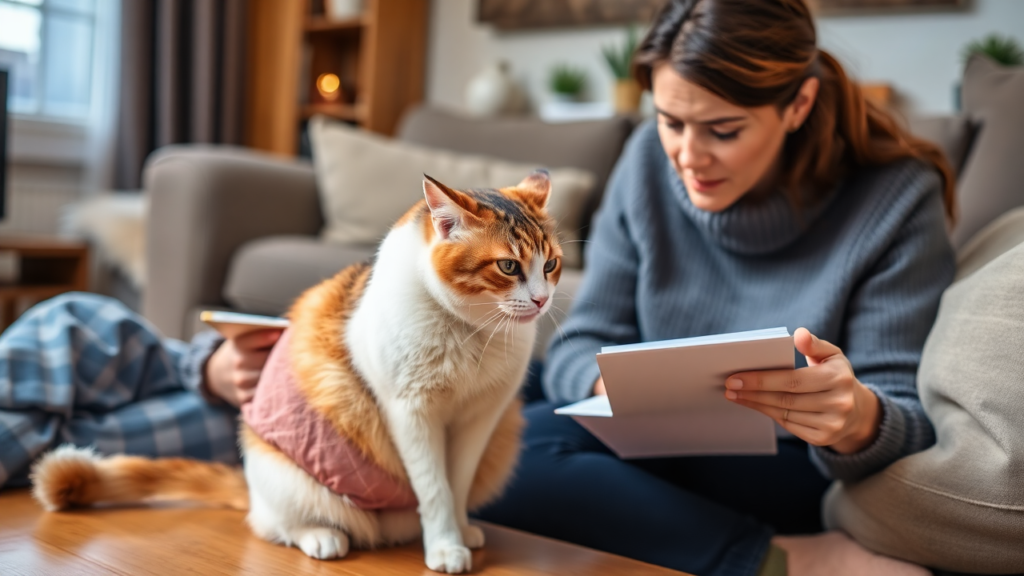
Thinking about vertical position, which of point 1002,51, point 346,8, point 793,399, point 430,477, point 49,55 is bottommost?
point 430,477

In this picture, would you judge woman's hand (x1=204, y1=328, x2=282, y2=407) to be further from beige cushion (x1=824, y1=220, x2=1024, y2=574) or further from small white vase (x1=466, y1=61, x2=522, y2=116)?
small white vase (x1=466, y1=61, x2=522, y2=116)

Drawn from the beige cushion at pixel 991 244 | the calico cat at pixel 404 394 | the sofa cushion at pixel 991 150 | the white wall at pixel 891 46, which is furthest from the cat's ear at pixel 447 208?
the white wall at pixel 891 46

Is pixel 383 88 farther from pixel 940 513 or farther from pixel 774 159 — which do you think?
pixel 940 513

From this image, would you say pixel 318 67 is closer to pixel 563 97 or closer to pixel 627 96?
pixel 563 97

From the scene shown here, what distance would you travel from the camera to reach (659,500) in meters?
1.09

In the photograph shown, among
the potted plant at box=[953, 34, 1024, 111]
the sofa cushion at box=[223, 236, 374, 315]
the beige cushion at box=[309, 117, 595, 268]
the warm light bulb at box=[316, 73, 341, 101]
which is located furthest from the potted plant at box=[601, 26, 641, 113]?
the warm light bulb at box=[316, 73, 341, 101]

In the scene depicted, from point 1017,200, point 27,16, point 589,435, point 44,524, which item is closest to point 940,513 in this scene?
point 589,435

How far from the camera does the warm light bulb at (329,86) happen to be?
362 cm

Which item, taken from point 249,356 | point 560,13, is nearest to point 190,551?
point 249,356

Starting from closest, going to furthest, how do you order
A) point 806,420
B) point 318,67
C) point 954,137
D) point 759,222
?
point 806,420 → point 759,222 → point 954,137 → point 318,67

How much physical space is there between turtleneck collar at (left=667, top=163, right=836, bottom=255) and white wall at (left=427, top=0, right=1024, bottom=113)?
869 mm

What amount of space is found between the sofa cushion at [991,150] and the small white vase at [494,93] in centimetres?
180

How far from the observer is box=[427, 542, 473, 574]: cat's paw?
83cm

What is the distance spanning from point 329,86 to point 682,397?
3.13 m
